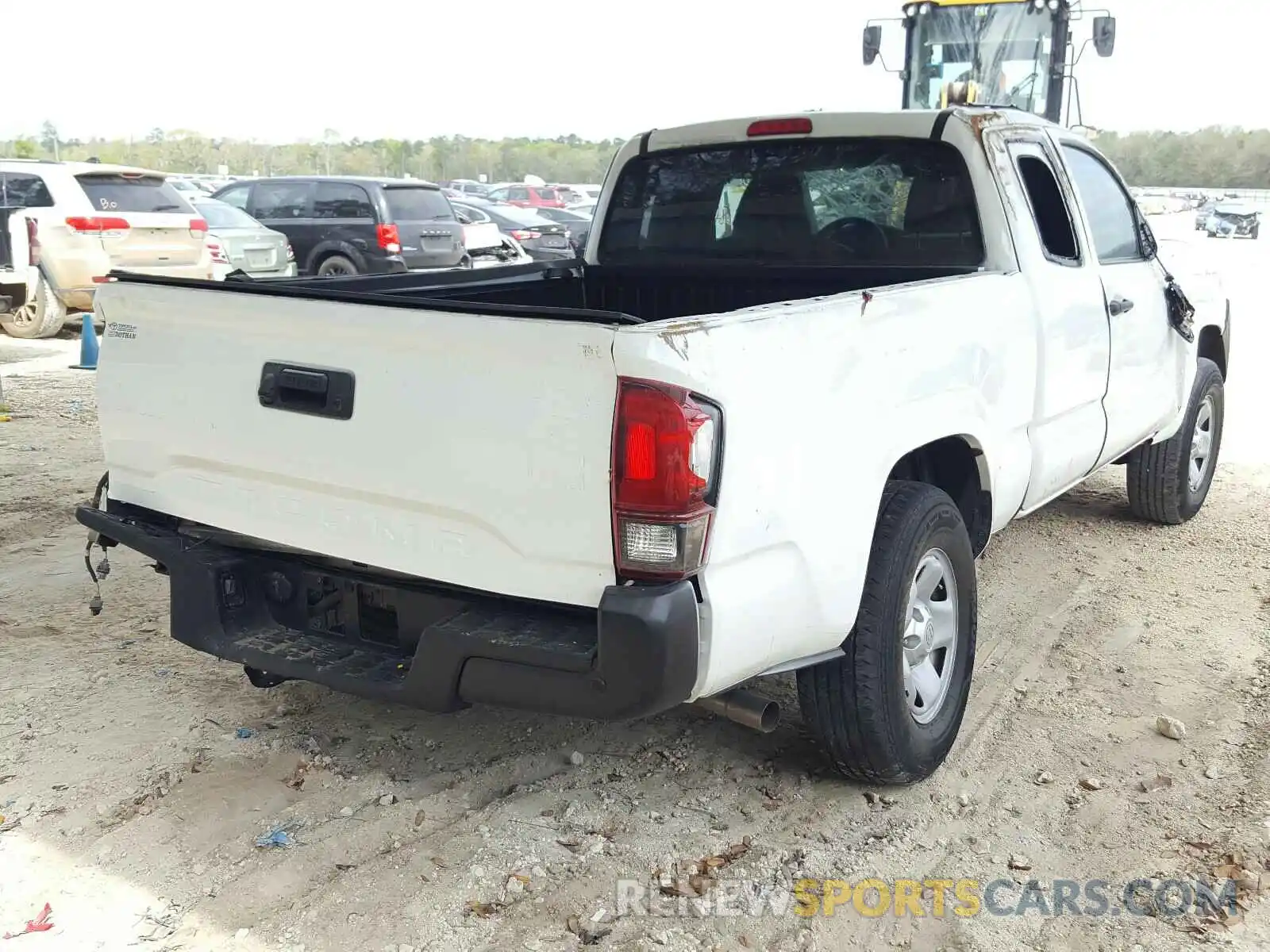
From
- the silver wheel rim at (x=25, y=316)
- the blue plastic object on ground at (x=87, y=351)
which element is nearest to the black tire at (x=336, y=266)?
the silver wheel rim at (x=25, y=316)

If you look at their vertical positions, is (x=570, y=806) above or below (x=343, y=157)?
below

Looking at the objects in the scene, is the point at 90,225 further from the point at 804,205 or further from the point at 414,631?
the point at 414,631

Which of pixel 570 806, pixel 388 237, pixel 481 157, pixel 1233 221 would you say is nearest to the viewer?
pixel 570 806

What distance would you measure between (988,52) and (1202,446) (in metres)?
9.18

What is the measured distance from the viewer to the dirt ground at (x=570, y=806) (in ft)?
9.28

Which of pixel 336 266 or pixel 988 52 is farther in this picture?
pixel 336 266

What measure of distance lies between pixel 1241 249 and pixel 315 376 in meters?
34.3

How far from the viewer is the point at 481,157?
77938mm

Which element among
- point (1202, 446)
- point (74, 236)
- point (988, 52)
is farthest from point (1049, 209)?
point (988, 52)

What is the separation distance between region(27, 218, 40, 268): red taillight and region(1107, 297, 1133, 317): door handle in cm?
1041

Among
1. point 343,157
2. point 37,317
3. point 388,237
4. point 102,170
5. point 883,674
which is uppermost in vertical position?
point 343,157

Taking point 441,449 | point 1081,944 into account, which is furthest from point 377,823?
point 1081,944

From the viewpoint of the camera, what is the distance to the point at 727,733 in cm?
384

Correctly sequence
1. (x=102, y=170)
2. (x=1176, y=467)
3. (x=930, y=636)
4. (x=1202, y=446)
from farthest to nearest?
(x=102, y=170), (x=1202, y=446), (x=1176, y=467), (x=930, y=636)
